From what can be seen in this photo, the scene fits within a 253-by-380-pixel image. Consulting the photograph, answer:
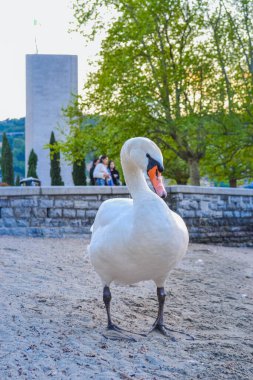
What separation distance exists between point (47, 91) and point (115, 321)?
89.7 feet

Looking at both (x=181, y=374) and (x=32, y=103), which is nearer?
(x=181, y=374)

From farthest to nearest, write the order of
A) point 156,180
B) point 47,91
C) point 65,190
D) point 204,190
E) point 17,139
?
1. point 17,139
2. point 47,91
3. point 204,190
4. point 65,190
5. point 156,180

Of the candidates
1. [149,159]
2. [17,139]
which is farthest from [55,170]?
[17,139]

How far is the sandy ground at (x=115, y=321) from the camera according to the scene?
149 inches

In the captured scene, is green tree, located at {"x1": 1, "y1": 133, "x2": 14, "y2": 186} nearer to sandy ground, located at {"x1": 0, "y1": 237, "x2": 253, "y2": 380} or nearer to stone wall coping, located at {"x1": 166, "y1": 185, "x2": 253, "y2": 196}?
stone wall coping, located at {"x1": 166, "y1": 185, "x2": 253, "y2": 196}

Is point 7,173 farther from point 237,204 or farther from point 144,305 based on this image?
point 144,305

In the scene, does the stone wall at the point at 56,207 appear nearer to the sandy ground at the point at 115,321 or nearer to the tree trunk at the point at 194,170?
the sandy ground at the point at 115,321

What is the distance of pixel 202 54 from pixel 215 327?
15.6 meters

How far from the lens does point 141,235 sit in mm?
4109

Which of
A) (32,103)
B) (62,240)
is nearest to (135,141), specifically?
(62,240)

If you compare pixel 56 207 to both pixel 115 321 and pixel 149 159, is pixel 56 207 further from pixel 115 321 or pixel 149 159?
pixel 149 159

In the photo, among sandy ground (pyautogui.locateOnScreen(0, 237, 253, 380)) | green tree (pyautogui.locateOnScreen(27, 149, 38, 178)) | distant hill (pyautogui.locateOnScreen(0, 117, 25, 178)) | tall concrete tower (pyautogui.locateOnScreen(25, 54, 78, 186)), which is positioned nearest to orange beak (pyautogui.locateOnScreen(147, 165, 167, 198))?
sandy ground (pyautogui.locateOnScreen(0, 237, 253, 380))

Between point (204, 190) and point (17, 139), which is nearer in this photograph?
point (204, 190)

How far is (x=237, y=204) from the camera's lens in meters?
13.3
